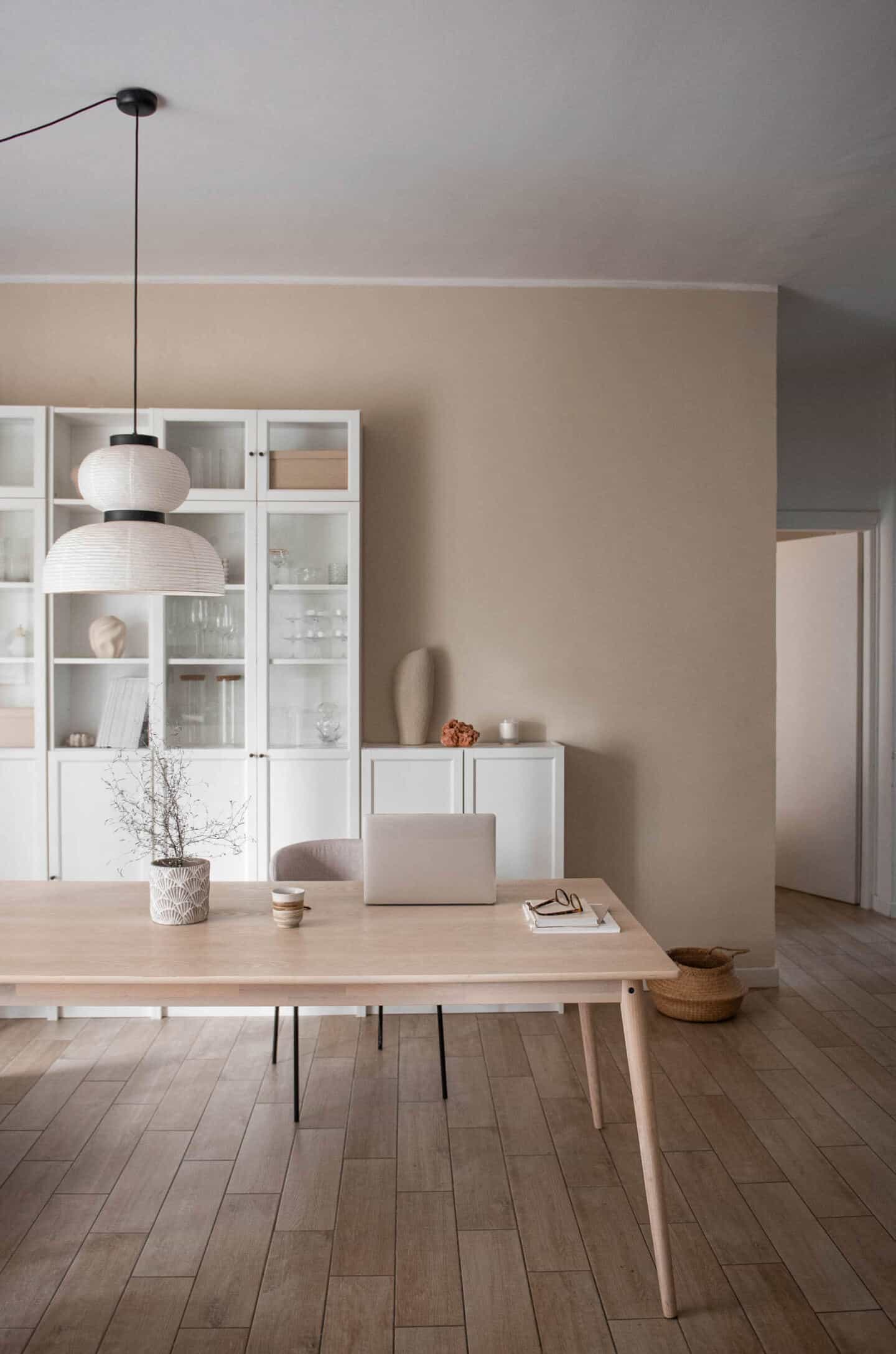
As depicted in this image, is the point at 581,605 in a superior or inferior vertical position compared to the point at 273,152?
inferior

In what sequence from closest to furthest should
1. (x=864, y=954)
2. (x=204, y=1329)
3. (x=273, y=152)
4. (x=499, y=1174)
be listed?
(x=204, y=1329)
(x=499, y=1174)
(x=273, y=152)
(x=864, y=954)

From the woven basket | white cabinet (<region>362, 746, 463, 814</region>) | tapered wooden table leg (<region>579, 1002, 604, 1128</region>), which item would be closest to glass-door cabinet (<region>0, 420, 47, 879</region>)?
white cabinet (<region>362, 746, 463, 814</region>)

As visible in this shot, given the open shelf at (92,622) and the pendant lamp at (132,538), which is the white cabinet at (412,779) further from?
the pendant lamp at (132,538)

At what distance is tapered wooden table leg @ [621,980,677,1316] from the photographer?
7.41 feet

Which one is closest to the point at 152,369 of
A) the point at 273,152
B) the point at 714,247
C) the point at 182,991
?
the point at 273,152

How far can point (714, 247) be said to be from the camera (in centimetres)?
406

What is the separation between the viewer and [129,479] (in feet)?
7.98

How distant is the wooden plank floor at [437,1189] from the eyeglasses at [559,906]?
0.78 metres

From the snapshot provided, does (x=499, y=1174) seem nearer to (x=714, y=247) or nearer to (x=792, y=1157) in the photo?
(x=792, y=1157)

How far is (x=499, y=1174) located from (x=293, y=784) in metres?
1.76

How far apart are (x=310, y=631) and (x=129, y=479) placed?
1760 millimetres

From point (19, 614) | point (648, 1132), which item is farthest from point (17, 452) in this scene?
point (648, 1132)

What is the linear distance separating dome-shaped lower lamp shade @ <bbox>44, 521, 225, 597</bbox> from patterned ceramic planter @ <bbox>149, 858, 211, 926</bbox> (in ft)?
2.39

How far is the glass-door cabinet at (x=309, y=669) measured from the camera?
409 cm
